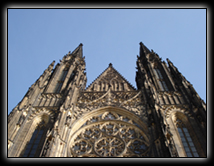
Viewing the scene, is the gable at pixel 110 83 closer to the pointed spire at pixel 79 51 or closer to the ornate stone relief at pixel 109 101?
the ornate stone relief at pixel 109 101

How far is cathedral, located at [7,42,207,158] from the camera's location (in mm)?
12891

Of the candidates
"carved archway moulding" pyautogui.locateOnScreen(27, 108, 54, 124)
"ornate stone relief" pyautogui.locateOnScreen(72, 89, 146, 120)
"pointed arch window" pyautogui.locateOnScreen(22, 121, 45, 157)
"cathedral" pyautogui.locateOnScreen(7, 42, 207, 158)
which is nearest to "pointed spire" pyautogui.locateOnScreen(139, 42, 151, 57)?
"cathedral" pyautogui.locateOnScreen(7, 42, 207, 158)

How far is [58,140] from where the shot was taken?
41.5 ft

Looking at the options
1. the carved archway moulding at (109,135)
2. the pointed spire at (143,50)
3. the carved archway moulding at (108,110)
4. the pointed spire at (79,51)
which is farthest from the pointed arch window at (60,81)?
the pointed spire at (143,50)

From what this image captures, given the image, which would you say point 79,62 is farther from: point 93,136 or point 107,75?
point 93,136

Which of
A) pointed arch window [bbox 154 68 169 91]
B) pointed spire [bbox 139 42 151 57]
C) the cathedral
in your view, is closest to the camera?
the cathedral

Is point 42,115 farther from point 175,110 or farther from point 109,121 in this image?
point 175,110

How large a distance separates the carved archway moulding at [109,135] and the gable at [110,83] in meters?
4.71

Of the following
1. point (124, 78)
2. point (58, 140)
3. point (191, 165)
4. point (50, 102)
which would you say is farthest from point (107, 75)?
point (191, 165)

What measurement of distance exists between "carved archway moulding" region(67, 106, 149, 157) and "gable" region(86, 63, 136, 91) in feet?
15.5

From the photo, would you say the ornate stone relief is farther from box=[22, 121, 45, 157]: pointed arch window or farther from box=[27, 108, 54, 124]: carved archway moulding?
box=[22, 121, 45, 157]: pointed arch window

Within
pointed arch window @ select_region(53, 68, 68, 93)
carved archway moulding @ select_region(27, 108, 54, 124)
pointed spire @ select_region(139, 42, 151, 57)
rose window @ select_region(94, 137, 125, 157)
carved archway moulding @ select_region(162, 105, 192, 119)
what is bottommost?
rose window @ select_region(94, 137, 125, 157)

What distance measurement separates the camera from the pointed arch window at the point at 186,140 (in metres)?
13.0

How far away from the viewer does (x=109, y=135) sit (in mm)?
14336
